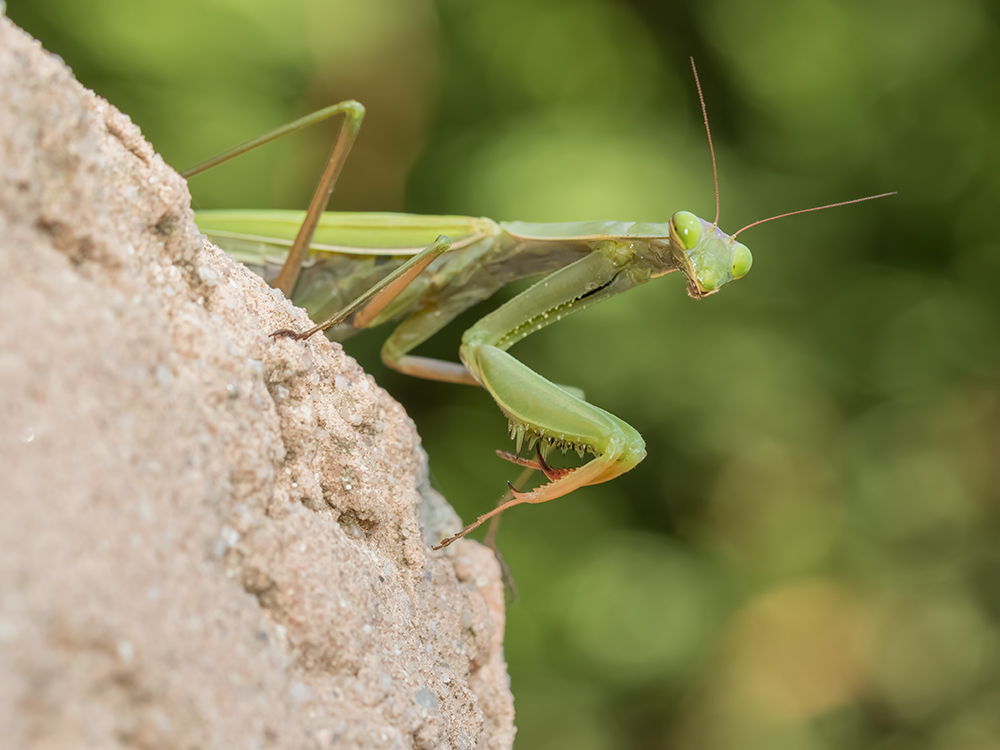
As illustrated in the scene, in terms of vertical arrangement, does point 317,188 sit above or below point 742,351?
above

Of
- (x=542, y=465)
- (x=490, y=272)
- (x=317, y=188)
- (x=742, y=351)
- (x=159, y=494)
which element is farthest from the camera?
(x=742, y=351)

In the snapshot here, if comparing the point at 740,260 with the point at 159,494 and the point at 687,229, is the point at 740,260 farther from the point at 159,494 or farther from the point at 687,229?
the point at 159,494

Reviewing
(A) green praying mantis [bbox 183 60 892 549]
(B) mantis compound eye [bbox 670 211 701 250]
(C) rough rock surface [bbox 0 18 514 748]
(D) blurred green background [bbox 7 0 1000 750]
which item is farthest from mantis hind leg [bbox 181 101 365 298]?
(D) blurred green background [bbox 7 0 1000 750]

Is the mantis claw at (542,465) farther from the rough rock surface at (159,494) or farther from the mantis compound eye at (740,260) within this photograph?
the mantis compound eye at (740,260)

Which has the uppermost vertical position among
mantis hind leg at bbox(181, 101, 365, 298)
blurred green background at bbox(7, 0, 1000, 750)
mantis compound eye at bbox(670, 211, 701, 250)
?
mantis hind leg at bbox(181, 101, 365, 298)

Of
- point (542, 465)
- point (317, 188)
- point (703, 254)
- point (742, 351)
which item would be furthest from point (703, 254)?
point (742, 351)

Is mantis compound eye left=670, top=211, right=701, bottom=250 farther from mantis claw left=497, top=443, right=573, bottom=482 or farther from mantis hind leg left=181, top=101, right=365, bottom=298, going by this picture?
mantis hind leg left=181, top=101, right=365, bottom=298
